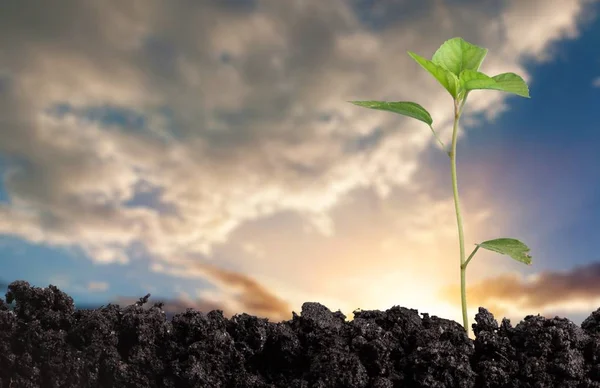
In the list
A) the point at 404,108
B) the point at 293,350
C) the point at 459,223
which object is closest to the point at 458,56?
the point at 404,108

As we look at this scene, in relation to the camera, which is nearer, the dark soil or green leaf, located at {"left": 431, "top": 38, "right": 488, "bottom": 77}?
the dark soil

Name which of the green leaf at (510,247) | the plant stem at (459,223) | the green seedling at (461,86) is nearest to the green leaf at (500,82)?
the green seedling at (461,86)

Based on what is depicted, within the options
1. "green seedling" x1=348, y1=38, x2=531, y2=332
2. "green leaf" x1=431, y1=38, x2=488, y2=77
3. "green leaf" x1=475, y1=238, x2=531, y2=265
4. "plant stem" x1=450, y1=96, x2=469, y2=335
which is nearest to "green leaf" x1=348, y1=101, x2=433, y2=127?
"green seedling" x1=348, y1=38, x2=531, y2=332

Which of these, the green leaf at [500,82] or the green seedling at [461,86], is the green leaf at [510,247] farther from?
the green leaf at [500,82]

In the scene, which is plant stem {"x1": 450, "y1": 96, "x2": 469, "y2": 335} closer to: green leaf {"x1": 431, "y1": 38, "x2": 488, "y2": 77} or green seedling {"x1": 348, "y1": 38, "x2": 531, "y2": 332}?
green seedling {"x1": 348, "y1": 38, "x2": 531, "y2": 332}

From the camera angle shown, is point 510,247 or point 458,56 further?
point 458,56

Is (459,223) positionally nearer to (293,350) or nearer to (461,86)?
(461,86)

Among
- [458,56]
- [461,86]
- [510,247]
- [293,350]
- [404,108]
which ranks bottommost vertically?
[293,350]

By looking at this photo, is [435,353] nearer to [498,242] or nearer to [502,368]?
[502,368]
